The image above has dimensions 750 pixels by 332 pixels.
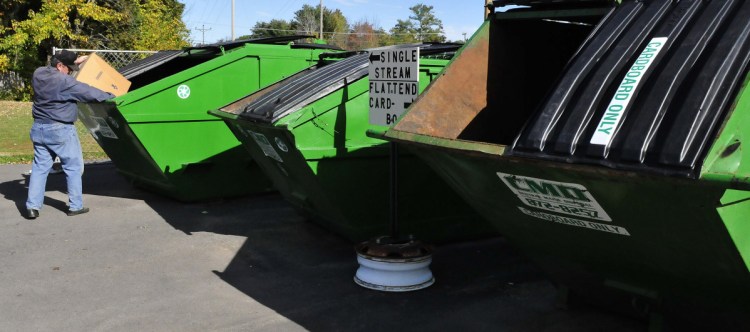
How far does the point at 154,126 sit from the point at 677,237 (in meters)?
5.30

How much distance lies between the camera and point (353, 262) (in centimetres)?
541

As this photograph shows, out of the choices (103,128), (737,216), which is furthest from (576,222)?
(103,128)

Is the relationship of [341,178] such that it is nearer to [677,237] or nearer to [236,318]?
[236,318]

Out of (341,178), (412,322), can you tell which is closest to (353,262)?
(341,178)

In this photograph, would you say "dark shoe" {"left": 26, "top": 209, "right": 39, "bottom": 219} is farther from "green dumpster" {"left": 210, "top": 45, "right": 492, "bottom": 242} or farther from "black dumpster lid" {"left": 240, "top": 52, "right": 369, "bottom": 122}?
"black dumpster lid" {"left": 240, "top": 52, "right": 369, "bottom": 122}

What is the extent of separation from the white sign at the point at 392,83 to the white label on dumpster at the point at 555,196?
4.77 ft

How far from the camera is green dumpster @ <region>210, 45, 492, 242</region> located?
5.09m

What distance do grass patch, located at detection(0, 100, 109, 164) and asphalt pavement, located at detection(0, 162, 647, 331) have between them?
416cm

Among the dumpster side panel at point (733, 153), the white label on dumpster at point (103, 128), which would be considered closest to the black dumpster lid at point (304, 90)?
the white label on dumpster at point (103, 128)

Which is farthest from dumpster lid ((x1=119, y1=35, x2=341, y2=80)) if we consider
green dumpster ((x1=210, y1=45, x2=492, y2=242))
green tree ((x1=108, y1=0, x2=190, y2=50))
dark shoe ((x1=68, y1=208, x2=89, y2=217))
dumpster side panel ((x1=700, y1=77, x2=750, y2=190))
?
green tree ((x1=108, y1=0, x2=190, y2=50))

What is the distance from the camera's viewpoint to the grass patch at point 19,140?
10.9 meters

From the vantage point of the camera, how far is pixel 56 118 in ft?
21.8

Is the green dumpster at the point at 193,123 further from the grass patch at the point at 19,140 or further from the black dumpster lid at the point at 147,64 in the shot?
the grass patch at the point at 19,140

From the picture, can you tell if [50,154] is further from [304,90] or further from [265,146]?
[304,90]
